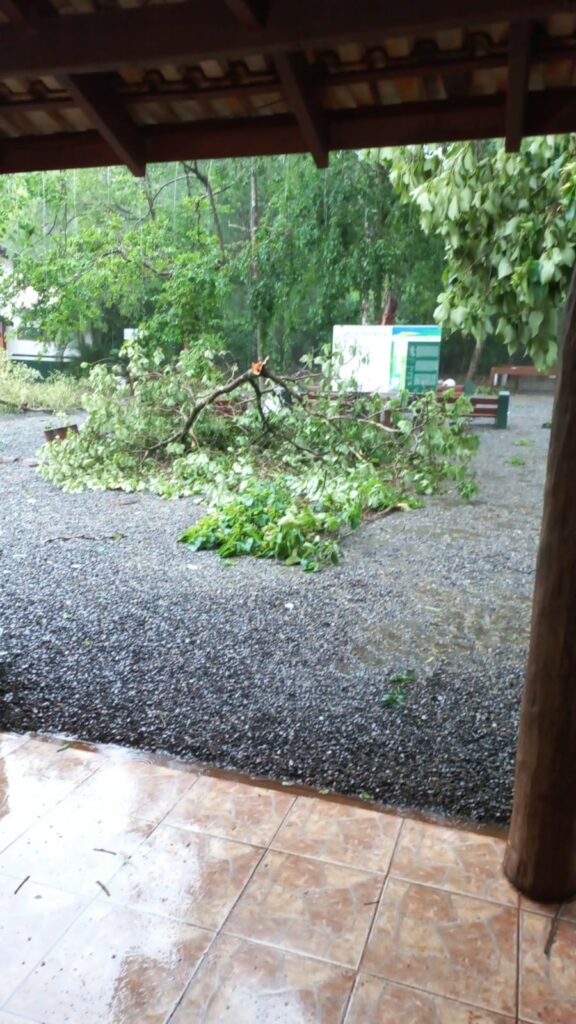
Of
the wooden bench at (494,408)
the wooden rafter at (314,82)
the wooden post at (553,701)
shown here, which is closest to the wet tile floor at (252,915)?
the wooden post at (553,701)

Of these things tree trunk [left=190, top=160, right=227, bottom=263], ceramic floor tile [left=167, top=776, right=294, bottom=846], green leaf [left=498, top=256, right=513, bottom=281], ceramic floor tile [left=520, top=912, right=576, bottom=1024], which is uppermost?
tree trunk [left=190, top=160, right=227, bottom=263]

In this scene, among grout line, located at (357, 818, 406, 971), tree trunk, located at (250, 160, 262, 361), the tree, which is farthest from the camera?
tree trunk, located at (250, 160, 262, 361)

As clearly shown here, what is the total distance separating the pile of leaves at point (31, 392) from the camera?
549 inches

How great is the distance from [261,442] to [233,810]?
20.6ft

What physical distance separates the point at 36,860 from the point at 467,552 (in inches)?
171

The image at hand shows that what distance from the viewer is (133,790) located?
8.68 feet

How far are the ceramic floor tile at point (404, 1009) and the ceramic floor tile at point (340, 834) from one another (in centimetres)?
44

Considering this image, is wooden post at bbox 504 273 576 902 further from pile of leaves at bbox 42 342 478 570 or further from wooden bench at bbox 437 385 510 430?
wooden bench at bbox 437 385 510 430

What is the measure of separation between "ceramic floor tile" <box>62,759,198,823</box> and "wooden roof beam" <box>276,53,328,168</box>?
2357mm

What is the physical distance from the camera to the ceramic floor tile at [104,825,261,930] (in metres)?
2.07

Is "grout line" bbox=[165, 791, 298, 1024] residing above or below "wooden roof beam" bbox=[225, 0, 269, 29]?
below

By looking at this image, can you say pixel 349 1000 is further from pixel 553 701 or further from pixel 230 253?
pixel 230 253

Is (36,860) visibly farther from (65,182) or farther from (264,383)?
(65,182)

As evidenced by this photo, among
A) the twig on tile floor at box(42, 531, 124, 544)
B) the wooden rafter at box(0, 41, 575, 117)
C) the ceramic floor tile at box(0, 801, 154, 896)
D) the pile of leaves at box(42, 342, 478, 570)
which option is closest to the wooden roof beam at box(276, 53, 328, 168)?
the wooden rafter at box(0, 41, 575, 117)
